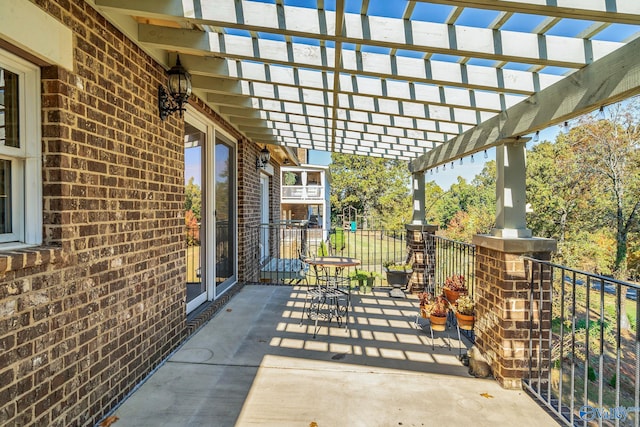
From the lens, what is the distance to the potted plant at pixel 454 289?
400cm

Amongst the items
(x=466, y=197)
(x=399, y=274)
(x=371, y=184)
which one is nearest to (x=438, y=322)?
(x=399, y=274)

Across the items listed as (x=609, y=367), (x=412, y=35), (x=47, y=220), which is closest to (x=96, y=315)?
(x=47, y=220)

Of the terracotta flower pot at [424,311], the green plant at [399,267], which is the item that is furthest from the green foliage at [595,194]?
the terracotta flower pot at [424,311]

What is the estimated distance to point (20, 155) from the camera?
72.6 inches

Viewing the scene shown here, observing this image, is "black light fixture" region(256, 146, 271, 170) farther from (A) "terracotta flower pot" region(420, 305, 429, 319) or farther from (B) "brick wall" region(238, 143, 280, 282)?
(A) "terracotta flower pot" region(420, 305, 429, 319)

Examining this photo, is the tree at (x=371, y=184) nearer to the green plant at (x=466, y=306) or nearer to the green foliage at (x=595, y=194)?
the green foliage at (x=595, y=194)

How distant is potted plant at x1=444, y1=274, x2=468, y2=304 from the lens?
400cm

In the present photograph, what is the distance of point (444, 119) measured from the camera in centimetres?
364

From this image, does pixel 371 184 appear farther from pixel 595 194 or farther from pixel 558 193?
pixel 595 194

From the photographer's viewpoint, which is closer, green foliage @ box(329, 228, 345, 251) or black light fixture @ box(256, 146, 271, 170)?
green foliage @ box(329, 228, 345, 251)

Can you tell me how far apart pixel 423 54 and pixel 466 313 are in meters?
2.52

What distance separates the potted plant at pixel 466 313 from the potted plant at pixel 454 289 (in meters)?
0.37

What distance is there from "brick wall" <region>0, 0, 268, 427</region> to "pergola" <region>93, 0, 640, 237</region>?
414 millimetres

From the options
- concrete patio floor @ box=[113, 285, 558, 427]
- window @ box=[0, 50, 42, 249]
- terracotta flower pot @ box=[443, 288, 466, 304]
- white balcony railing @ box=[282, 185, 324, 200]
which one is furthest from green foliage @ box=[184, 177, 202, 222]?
white balcony railing @ box=[282, 185, 324, 200]
